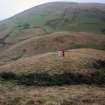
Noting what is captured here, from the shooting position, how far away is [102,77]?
4212cm

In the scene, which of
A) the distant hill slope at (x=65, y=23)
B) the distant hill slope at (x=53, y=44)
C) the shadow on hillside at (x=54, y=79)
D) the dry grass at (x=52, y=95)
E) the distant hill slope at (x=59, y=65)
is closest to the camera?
the dry grass at (x=52, y=95)

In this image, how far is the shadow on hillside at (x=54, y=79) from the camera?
40125mm

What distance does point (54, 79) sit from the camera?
133 feet

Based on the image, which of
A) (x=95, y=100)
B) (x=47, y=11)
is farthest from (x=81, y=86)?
(x=47, y=11)

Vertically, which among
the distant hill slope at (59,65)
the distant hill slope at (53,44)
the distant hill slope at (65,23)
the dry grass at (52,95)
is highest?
the dry grass at (52,95)

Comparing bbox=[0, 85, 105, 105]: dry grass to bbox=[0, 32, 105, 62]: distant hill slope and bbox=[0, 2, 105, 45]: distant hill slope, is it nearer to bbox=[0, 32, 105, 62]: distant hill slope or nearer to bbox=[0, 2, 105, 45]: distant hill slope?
bbox=[0, 32, 105, 62]: distant hill slope

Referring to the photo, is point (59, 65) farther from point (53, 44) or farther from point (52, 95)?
point (53, 44)

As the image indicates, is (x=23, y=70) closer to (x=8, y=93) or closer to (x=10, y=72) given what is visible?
(x=10, y=72)

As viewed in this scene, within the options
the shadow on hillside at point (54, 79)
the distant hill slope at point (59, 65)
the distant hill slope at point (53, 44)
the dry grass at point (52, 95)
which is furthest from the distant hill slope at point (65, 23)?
the dry grass at point (52, 95)

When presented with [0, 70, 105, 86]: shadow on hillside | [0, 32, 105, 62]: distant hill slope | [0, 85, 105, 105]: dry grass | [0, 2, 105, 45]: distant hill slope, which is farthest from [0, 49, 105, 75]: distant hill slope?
[0, 2, 105, 45]: distant hill slope

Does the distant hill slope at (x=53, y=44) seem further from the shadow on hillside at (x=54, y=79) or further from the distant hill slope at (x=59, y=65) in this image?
the shadow on hillside at (x=54, y=79)

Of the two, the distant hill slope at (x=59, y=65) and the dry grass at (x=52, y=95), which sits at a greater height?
the dry grass at (x=52, y=95)

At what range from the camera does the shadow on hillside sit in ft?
132

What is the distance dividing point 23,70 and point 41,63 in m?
3.85
